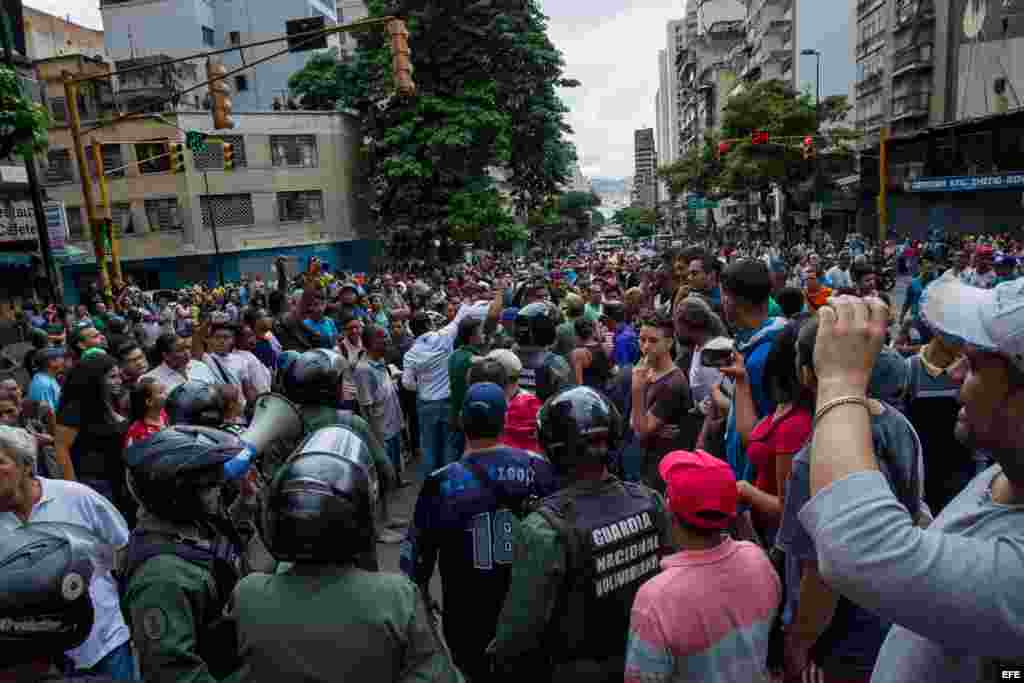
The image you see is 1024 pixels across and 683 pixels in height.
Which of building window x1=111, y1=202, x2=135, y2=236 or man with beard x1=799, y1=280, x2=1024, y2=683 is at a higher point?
building window x1=111, y1=202, x2=135, y2=236

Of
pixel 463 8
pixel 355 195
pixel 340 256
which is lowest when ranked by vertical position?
pixel 340 256

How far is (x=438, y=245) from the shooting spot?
30922 mm

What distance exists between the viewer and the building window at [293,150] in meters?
34.7

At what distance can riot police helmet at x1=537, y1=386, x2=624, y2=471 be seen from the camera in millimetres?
2512

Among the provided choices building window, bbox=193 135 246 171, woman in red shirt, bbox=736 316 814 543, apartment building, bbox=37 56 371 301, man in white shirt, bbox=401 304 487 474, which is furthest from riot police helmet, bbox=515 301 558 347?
building window, bbox=193 135 246 171

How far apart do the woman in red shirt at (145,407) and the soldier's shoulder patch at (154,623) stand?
2912mm

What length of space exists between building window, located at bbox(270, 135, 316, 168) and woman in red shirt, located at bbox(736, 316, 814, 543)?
35.2m

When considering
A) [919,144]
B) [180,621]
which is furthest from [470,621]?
[919,144]

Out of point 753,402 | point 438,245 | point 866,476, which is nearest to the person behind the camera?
point 866,476

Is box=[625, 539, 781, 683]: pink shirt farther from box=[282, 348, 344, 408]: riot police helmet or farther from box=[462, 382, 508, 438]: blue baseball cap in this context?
box=[282, 348, 344, 408]: riot police helmet

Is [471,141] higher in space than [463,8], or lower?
lower

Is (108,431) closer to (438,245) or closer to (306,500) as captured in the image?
(306,500)

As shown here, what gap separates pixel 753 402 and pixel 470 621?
5.83 ft

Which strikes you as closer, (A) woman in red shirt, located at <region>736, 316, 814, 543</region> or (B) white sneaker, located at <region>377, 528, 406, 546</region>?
(A) woman in red shirt, located at <region>736, 316, 814, 543</region>
